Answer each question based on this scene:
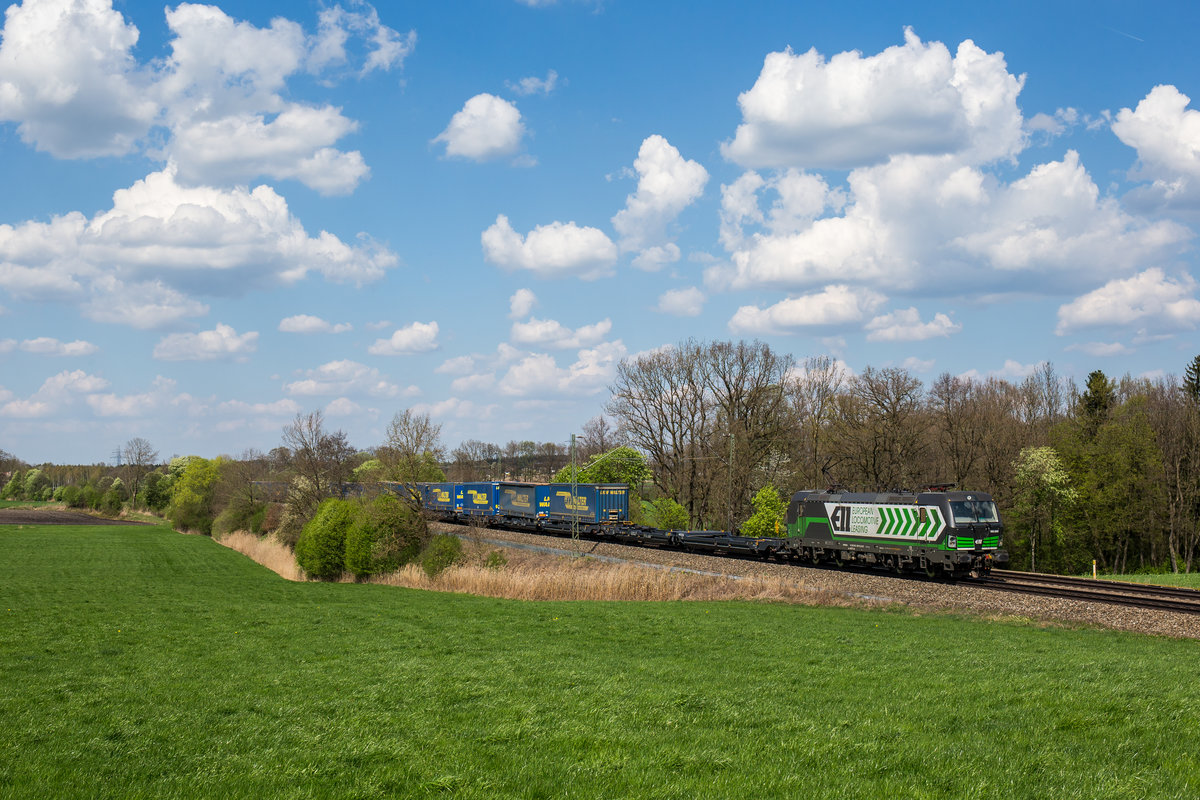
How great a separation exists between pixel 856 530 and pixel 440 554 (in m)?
20.3

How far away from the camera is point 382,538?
41.1 meters

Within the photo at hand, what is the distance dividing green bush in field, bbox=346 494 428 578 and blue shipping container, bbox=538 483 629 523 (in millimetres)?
11096

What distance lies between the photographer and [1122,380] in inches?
3314

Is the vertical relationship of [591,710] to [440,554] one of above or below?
above

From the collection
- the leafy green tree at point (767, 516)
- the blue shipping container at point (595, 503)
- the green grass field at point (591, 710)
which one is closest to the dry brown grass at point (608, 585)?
the green grass field at point (591, 710)

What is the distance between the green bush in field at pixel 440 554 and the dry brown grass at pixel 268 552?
10.00 metres

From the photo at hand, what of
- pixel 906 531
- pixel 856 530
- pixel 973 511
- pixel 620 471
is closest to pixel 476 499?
pixel 620 471

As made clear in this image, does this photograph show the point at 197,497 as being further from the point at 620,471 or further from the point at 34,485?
the point at 34,485

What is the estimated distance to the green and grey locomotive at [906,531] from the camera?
99.8ft

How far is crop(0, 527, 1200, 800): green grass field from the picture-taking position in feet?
24.8

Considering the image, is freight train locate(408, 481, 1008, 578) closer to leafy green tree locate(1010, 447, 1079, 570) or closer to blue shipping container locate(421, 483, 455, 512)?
blue shipping container locate(421, 483, 455, 512)

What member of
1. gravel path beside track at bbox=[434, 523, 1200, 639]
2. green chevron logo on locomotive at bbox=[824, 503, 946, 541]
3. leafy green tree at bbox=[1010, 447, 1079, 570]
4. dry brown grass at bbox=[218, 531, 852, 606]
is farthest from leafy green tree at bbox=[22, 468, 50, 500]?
leafy green tree at bbox=[1010, 447, 1079, 570]

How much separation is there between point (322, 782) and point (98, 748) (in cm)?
326

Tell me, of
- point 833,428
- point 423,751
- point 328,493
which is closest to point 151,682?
point 423,751
